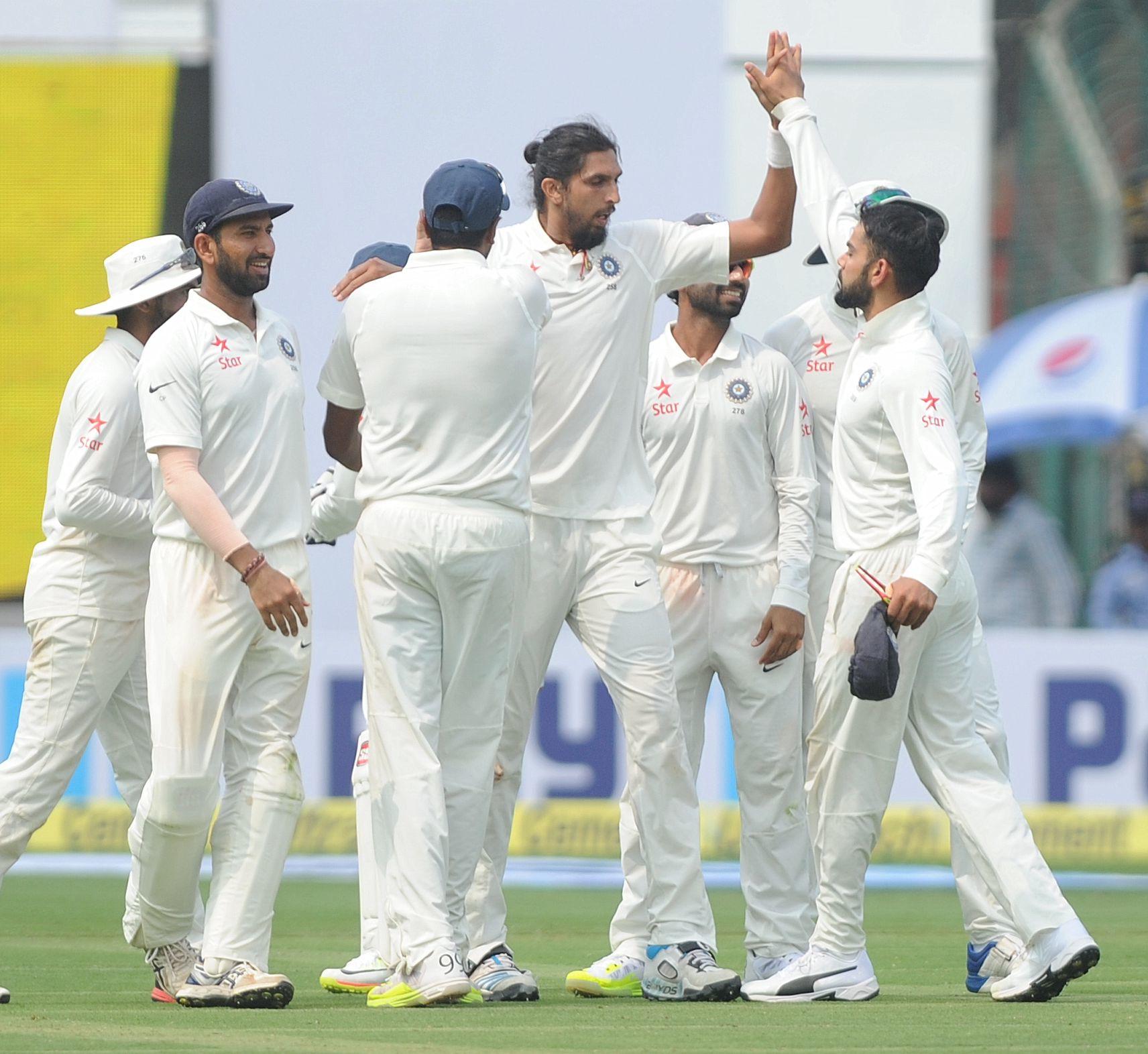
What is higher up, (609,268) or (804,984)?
(609,268)

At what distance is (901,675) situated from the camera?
5.77 metres

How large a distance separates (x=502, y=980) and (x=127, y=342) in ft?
7.03

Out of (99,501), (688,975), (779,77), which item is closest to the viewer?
(688,975)

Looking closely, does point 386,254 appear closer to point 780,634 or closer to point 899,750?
point 780,634

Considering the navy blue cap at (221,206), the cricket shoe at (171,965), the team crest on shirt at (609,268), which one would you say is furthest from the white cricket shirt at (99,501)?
the team crest on shirt at (609,268)

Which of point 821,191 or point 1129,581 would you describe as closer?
point 821,191

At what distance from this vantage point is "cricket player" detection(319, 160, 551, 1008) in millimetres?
5570

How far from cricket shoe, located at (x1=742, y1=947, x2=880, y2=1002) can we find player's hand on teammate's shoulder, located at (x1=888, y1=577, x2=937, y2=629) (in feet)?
3.44

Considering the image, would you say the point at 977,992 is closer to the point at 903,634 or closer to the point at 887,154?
Answer: the point at 903,634

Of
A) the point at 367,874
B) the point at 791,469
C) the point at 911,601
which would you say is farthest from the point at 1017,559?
the point at 911,601

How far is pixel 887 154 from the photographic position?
12695 millimetres

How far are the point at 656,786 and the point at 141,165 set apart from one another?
7.70 metres

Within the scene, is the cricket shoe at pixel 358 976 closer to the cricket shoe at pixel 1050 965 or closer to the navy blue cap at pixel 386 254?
the cricket shoe at pixel 1050 965

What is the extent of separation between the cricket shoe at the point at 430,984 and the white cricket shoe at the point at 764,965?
107cm
